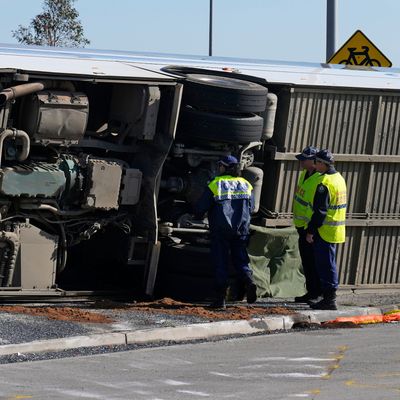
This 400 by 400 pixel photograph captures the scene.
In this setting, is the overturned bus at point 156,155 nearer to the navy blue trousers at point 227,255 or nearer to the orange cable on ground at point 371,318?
the navy blue trousers at point 227,255

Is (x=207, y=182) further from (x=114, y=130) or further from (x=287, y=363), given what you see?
(x=287, y=363)

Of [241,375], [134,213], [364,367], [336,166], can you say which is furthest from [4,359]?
[336,166]

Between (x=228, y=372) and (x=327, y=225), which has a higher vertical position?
(x=327, y=225)

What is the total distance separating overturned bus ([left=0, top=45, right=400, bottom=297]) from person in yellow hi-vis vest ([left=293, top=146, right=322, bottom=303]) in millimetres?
692

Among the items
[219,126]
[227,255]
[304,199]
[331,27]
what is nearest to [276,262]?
[304,199]

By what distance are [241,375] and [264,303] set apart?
4228 millimetres

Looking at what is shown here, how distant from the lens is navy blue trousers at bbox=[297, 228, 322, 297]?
13789mm

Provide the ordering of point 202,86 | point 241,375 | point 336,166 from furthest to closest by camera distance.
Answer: point 336,166
point 202,86
point 241,375

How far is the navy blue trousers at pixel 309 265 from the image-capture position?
1379 cm

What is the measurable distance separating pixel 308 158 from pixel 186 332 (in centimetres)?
282

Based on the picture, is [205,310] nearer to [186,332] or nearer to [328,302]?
[186,332]

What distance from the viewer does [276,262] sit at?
14578 mm

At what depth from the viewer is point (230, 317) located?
41.2ft

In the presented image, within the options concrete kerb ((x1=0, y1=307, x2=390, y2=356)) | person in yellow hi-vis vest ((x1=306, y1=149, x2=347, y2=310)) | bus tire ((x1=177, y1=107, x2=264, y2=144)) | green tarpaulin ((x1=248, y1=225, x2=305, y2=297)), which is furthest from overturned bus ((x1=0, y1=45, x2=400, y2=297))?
concrete kerb ((x1=0, y1=307, x2=390, y2=356))
